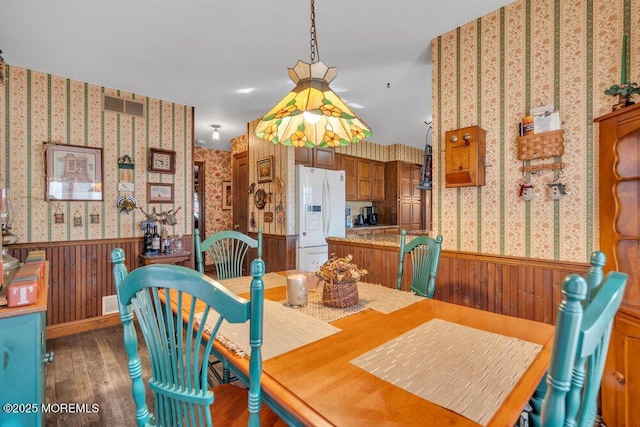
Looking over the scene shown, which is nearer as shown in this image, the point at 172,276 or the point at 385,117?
the point at 172,276

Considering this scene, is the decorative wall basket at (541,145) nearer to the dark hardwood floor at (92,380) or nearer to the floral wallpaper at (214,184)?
the dark hardwood floor at (92,380)

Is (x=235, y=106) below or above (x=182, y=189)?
above

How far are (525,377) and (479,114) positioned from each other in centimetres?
194

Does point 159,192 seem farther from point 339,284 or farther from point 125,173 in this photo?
point 339,284

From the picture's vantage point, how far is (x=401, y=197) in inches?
245

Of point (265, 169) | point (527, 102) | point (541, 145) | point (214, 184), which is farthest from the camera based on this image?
point (214, 184)

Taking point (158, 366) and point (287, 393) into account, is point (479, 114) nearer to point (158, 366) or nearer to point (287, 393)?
point (287, 393)

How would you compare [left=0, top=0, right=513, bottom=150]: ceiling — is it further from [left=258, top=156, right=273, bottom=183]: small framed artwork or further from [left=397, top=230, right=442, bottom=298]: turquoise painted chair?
[left=397, top=230, right=442, bottom=298]: turquoise painted chair

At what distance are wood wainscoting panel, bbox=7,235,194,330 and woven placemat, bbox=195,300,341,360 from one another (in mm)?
2577

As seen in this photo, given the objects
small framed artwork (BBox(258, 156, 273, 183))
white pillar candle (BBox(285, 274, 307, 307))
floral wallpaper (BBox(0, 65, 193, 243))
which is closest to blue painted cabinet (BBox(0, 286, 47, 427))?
white pillar candle (BBox(285, 274, 307, 307))

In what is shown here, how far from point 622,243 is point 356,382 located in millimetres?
Answer: 1705

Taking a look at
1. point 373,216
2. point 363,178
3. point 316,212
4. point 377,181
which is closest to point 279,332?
point 316,212

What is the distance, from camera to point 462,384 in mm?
867

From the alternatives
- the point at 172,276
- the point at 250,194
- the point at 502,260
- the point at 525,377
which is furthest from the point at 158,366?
the point at 250,194
